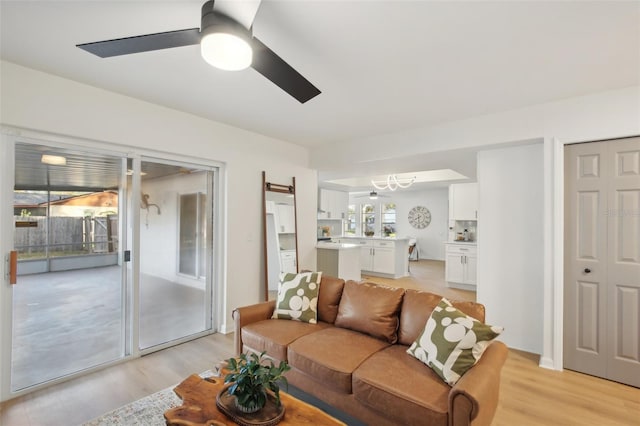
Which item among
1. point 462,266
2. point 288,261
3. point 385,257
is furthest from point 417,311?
point 385,257

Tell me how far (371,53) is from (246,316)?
2383 mm

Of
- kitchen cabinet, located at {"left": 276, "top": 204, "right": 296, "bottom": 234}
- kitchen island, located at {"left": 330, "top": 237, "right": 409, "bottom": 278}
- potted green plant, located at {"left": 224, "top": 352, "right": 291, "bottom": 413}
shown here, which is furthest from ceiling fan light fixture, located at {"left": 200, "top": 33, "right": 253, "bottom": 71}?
kitchen island, located at {"left": 330, "top": 237, "right": 409, "bottom": 278}

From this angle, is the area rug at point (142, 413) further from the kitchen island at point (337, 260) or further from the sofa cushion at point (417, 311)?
the kitchen island at point (337, 260)

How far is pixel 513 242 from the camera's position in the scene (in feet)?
11.4

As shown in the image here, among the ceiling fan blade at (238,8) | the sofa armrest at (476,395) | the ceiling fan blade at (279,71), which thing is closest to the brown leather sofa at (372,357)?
the sofa armrest at (476,395)

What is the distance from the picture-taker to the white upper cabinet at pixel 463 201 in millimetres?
6668

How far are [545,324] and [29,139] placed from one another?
4.93 meters

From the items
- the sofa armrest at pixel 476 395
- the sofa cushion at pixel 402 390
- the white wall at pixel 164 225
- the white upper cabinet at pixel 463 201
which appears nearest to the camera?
the sofa armrest at pixel 476 395

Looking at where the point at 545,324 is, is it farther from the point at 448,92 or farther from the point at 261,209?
the point at 261,209

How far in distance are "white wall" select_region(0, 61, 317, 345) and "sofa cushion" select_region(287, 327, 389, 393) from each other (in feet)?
6.00

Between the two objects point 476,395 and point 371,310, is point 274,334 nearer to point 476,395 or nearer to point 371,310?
point 371,310

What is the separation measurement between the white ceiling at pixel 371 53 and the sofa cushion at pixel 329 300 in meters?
1.81

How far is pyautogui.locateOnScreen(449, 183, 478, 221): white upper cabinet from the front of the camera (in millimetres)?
6668

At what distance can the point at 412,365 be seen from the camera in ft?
6.56
